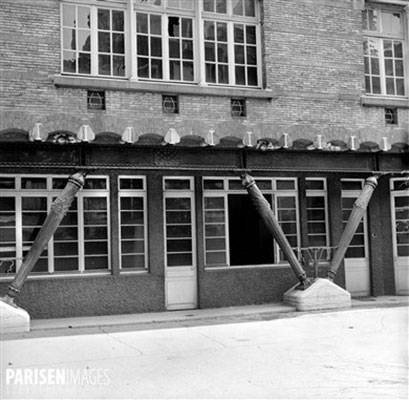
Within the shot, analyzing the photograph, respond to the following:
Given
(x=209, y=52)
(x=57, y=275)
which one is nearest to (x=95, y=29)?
(x=209, y=52)

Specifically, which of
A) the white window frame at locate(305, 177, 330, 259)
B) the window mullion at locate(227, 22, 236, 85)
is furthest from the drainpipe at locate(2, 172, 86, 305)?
the white window frame at locate(305, 177, 330, 259)

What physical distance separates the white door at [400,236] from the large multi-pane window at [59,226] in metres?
7.37

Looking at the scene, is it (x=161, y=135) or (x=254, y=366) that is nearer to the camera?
(x=254, y=366)

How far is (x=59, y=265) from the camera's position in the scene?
1196 cm

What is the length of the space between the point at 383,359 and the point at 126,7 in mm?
9080

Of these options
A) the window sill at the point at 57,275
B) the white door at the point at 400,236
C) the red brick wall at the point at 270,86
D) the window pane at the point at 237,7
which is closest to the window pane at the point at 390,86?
the red brick wall at the point at 270,86

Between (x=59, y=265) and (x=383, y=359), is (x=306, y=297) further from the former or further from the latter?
(x=59, y=265)

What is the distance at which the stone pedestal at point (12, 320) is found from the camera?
399 inches

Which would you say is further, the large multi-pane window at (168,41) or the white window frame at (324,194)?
the white window frame at (324,194)

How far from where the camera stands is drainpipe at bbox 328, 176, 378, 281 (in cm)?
1305

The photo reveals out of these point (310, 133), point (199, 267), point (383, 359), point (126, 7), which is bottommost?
point (383, 359)

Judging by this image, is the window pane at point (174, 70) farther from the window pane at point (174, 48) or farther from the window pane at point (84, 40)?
the window pane at point (84, 40)

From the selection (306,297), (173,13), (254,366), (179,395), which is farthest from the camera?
(173,13)

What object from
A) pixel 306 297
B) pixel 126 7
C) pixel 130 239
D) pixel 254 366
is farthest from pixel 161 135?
pixel 254 366
